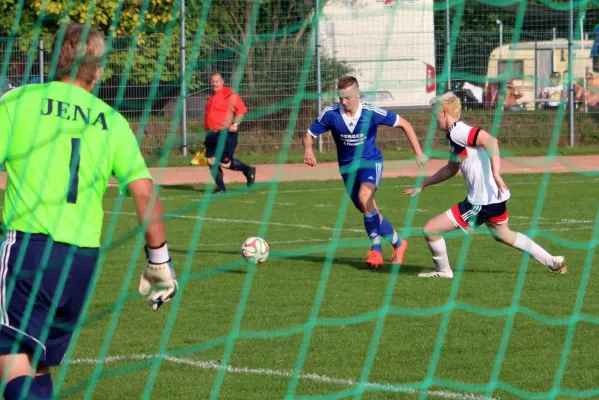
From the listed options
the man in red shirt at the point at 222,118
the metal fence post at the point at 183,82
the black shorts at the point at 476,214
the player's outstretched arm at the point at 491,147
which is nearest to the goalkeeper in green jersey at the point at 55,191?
the player's outstretched arm at the point at 491,147

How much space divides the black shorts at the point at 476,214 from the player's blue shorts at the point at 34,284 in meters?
4.91

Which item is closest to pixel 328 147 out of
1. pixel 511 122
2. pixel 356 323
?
pixel 511 122

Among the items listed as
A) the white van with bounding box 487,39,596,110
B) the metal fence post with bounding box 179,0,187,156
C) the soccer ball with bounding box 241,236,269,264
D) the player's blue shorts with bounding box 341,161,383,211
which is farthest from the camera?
the white van with bounding box 487,39,596,110

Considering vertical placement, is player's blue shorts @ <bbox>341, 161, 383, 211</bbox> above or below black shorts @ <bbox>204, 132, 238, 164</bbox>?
above

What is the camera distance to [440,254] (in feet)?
29.0

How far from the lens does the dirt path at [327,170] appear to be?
1898 cm

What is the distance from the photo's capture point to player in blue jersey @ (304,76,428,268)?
974cm

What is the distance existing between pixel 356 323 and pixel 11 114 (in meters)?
3.43

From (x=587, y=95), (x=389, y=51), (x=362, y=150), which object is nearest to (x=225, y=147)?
(x=389, y=51)

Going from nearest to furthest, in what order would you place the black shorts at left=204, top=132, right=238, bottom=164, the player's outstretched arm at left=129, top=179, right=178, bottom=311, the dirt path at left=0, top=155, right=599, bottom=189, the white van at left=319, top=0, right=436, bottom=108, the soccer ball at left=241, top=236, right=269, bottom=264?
1. the player's outstretched arm at left=129, top=179, right=178, bottom=311
2. the soccer ball at left=241, top=236, right=269, bottom=264
3. the black shorts at left=204, top=132, right=238, bottom=164
4. the dirt path at left=0, top=155, right=599, bottom=189
5. the white van at left=319, top=0, right=436, bottom=108

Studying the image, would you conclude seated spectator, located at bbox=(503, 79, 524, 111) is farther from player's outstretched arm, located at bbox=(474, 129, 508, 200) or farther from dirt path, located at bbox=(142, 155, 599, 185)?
player's outstretched arm, located at bbox=(474, 129, 508, 200)

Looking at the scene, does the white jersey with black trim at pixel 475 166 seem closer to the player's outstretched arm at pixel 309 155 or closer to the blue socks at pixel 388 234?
the blue socks at pixel 388 234

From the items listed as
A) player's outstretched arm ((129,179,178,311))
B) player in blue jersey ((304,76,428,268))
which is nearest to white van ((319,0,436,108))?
player in blue jersey ((304,76,428,268))

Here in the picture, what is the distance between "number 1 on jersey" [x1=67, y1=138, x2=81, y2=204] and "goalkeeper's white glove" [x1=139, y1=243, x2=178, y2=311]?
1.25 feet
